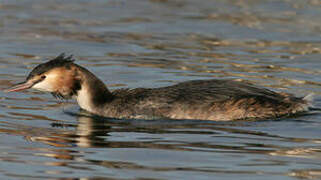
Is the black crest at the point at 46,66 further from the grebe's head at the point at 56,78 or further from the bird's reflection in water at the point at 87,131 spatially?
the bird's reflection in water at the point at 87,131

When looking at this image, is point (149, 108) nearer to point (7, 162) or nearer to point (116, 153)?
point (116, 153)

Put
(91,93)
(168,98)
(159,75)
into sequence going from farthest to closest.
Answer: (159,75) → (91,93) → (168,98)

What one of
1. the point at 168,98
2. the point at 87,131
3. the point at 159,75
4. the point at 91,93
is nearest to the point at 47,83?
the point at 91,93

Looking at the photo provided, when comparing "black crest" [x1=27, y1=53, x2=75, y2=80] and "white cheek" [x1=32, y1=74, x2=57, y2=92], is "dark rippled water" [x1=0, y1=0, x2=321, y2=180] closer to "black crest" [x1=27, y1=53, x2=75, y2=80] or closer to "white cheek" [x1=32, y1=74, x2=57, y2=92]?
"white cheek" [x1=32, y1=74, x2=57, y2=92]

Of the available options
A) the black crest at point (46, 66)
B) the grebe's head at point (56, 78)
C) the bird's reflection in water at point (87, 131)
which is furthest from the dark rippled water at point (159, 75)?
the black crest at point (46, 66)

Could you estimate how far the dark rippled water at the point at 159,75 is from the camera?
7844mm

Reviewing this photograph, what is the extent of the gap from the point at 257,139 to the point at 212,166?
1356mm

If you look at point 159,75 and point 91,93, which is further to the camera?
point 159,75

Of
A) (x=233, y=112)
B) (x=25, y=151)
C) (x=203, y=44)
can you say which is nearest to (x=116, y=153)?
(x=25, y=151)

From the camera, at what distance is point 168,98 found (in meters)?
10.1

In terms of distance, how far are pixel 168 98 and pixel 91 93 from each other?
0.98 metres

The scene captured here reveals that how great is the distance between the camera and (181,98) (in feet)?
32.9

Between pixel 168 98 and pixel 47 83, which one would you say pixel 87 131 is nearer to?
pixel 47 83

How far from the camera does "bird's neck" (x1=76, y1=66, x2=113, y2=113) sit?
1028 cm
